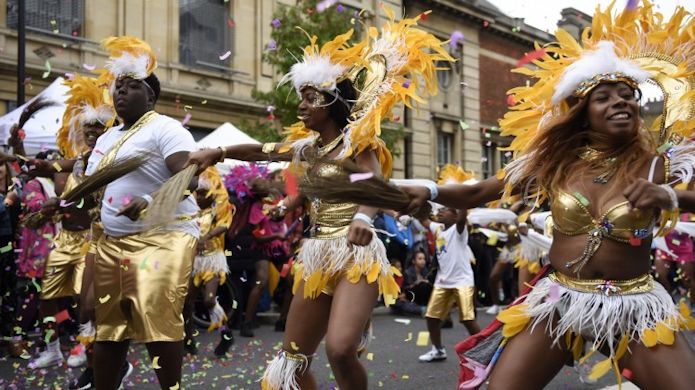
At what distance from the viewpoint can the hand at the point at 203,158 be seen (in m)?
3.52

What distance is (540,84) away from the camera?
3.48m

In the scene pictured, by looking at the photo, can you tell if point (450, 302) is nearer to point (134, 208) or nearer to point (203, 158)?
point (203, 158)

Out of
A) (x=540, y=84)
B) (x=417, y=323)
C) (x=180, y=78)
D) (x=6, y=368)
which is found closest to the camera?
(x=540, y=84)

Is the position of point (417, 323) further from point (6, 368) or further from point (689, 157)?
point (689, 157)

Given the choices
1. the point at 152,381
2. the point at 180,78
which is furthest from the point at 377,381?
the point at 180,78

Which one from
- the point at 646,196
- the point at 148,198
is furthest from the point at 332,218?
the point at 646,196

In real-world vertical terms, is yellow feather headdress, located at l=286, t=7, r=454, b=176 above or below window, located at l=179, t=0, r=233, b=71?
below

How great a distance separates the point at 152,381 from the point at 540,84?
3890 mm

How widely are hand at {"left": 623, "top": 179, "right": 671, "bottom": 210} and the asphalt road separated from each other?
2515 millimetres

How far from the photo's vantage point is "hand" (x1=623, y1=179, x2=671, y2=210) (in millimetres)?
2496

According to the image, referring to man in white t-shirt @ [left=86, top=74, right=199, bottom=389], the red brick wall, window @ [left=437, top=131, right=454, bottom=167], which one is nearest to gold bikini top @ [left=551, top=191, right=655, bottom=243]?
man in white t-shirt @ [left=86, top=74, right=199, bottom=389]

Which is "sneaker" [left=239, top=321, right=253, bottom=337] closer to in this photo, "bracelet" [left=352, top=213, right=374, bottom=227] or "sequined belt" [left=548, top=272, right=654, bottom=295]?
"bracelet" [left=352, top=213, right=374, bottom=227]

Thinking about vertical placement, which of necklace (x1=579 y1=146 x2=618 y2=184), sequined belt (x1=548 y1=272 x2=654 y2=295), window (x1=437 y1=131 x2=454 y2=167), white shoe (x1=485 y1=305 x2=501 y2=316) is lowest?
white shoe (x1=485 y1=305 x2=501 y2=316)

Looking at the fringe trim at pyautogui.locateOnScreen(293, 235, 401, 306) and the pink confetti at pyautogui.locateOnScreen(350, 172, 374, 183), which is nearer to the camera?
the pink confetti at pyautogui.locateOnScreen(350, 172, 374, 183)
